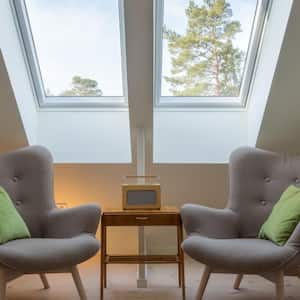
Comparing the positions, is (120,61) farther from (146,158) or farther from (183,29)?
(146,158)

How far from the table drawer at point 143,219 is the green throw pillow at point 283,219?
57 cm

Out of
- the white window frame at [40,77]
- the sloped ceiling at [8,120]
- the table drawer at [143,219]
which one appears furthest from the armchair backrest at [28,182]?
the white window frame at [40,77]

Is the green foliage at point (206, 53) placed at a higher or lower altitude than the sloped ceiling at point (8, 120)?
A: higher

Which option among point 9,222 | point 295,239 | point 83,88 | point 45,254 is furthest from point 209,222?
point 83,88

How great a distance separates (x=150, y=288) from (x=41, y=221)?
0.87 meters

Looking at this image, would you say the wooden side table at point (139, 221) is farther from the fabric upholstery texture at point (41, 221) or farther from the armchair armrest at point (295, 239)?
the armchair armrest at point (295, 239)

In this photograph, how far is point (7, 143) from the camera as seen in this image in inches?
128

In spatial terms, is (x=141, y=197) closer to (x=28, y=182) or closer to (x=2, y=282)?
(x=28, y=182)

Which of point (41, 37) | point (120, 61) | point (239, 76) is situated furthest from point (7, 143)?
point (239, 76)

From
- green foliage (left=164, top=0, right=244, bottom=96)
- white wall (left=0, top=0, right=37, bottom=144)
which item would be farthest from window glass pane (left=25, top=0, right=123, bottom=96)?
green foliage (left=164, top=0, right=244, bottom=96)

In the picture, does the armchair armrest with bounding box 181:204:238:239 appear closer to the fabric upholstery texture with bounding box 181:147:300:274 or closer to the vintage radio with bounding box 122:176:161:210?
the fabric upholstery texture with bounding box 181:147:300:274

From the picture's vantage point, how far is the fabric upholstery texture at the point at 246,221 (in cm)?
214

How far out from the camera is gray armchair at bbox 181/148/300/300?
215 cm

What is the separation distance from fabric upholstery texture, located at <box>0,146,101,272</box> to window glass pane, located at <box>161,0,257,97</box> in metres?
1.23
